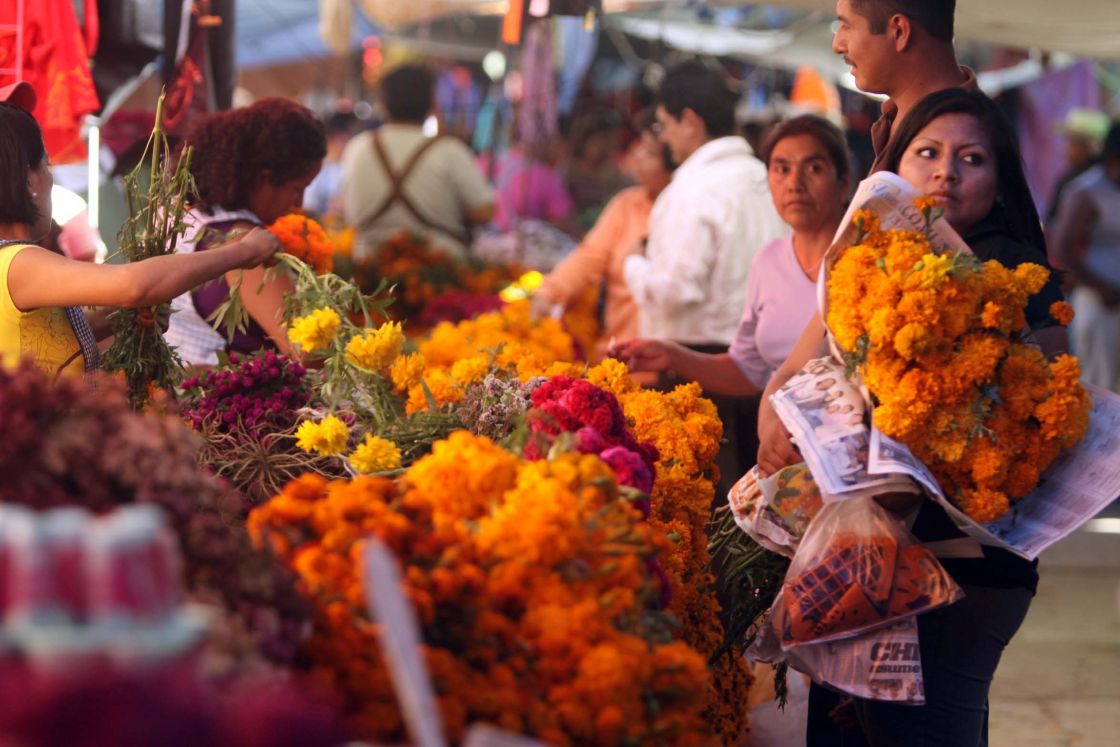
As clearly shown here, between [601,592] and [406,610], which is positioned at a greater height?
[406,610]

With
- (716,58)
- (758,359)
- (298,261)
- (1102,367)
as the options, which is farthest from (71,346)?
(716,58)

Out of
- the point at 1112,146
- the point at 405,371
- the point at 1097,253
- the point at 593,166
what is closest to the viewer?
the point at 405,371

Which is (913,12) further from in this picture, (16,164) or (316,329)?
(16,164)

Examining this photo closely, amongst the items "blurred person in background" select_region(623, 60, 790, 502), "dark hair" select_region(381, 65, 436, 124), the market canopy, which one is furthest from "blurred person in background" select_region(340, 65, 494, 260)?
"blurred person in background" select_region(623, 60, 790, 502)

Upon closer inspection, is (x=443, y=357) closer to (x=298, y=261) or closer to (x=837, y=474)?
(x=298, y=261)

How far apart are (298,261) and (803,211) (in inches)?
61.8

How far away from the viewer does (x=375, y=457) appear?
262cm

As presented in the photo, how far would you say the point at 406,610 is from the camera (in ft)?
4.75

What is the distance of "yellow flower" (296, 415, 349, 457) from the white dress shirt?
8.29 feet

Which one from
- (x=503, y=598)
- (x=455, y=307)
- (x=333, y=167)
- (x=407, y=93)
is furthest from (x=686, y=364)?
(x=333, y=167)

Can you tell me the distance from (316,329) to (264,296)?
634 millimetres

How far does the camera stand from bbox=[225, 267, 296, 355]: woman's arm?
3418 mm

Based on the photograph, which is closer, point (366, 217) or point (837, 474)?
point (837, 474)

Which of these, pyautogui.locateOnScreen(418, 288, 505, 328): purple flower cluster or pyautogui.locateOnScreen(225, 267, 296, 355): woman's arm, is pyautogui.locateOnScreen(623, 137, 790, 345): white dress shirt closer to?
pyautogui.locateOnScreen(418, 288, 505, 328): purple flower cluster
